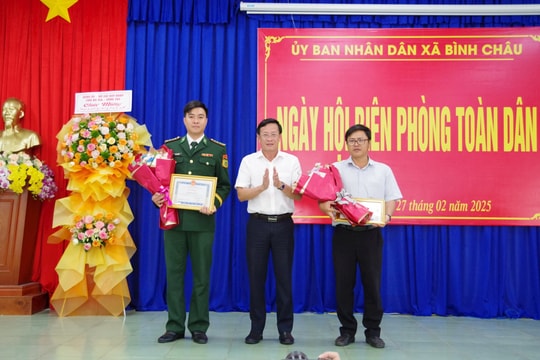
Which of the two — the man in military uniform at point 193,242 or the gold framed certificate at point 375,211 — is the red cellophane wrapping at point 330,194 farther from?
the man in military uniform at point 193,242

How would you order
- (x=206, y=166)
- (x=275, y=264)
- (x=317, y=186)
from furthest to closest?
(x=206, y=166)
(x=275, y=264)
(x=317, y=186)

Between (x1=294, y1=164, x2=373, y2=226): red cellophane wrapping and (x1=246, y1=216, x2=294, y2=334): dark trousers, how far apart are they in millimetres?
277

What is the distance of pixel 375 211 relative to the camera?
121 inches

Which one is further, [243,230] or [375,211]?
[243,230]

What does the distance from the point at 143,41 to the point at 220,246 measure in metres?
2.00

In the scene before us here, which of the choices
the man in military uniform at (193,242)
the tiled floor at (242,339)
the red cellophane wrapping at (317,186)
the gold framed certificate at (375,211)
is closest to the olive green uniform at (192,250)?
the man in military uniform at (193,242)

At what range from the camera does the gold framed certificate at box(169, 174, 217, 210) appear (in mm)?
3135

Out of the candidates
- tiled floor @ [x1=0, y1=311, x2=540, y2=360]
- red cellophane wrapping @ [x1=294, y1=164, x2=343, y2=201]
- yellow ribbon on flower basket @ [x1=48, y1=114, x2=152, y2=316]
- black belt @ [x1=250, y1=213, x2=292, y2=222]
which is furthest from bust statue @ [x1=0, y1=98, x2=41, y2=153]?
red cellophane wrapping @ [x1=294, y1=164, x2=343, y2=201]

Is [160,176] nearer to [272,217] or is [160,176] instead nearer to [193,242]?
[193,242]

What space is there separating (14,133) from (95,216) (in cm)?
116

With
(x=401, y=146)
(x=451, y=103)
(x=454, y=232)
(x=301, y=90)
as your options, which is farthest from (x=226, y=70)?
(x=454, y=232)

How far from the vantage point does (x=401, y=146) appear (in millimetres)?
4203

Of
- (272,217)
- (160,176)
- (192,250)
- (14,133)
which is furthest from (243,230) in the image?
(14,133)

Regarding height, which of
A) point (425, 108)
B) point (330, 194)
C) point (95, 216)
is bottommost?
point (95, 216)
